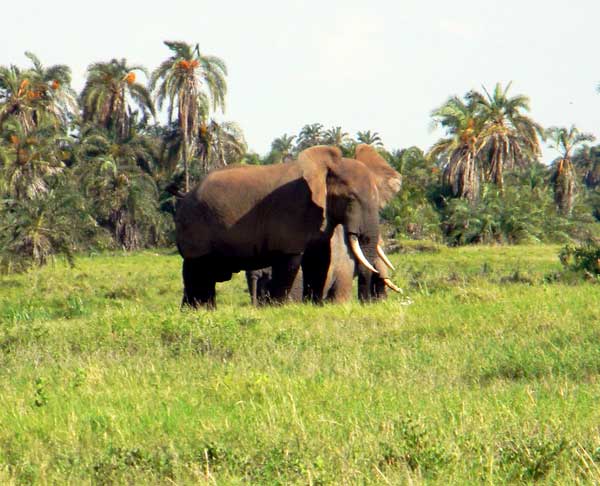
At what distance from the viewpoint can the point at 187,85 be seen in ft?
166

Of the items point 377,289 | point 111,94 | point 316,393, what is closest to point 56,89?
point 111,94

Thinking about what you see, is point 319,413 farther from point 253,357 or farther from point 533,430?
point 253,357

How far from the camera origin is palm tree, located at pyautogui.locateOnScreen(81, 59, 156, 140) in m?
54.6

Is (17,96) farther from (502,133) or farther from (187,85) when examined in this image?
(502,133)

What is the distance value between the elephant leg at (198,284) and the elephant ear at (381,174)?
9.60 feet

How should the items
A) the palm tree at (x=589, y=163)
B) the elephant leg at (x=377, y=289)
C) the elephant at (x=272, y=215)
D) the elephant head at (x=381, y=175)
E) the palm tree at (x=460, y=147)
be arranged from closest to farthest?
1. the elephant at (x=272, y=215)
2. the elephant head at (x=381, y=175)
3. the elephant leg at (x=377, y=289)
4. the palm tree at (x=460, y=147)
5. the palm tree at (x=589, y=163)

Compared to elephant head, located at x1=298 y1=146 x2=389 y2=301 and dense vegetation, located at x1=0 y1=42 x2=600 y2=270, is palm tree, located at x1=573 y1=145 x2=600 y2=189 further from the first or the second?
elephant head, located at x1=298 y1=146 x2=389 y2=301

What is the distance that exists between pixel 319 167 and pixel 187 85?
36788 millimetres

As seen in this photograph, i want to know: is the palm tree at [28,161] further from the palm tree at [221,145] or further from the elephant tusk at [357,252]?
the elephant tusk at [357,252]

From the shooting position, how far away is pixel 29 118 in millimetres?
52156

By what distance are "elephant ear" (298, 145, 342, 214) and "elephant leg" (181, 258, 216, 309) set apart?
185 cm

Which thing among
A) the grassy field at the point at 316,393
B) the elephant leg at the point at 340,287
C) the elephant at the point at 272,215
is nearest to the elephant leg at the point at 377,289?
the elephant leg at the point at 340,287

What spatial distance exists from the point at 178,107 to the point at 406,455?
149 feet

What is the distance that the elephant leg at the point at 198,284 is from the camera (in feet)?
49.3
